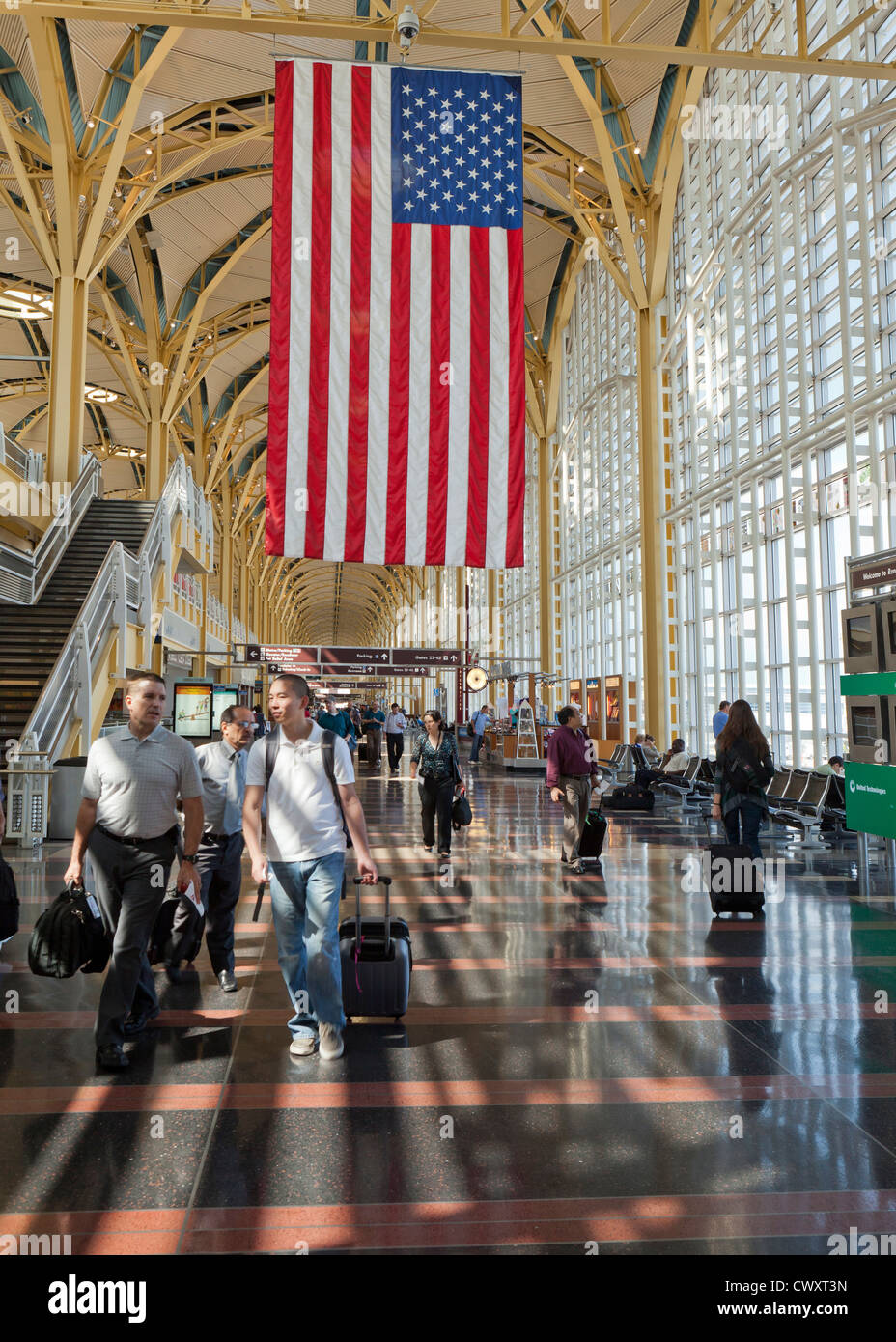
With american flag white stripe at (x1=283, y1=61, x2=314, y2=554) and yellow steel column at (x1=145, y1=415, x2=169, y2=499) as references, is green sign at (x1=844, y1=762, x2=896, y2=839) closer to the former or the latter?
american flag white stripe at (x1=283, y1=61, x2=314, y2=554)

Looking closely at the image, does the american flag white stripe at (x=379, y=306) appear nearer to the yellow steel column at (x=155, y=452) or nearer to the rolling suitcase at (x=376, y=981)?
the rolling suitcase at (x=376, y=981)

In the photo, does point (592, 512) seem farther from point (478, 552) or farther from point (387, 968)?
point (387, 968)

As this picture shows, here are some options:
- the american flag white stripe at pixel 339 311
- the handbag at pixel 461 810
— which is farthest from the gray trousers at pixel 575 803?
the american flag white stripe at pixel 339 311

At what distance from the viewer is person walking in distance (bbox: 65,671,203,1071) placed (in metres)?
4.36

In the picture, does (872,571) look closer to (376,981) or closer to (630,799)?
(376,981)

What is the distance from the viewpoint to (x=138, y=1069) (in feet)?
13.9

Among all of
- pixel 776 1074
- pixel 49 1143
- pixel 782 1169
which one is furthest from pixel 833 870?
pixel 49 1143

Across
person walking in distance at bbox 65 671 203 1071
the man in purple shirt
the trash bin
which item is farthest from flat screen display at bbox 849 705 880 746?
the trash bin

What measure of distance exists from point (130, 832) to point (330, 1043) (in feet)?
4.57

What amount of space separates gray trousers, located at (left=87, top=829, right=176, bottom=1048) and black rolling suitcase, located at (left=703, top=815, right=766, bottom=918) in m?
4.78

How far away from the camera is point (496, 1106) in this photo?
3842mm

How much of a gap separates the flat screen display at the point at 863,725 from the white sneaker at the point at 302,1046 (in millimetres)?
6826

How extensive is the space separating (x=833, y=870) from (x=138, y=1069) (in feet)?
25.6

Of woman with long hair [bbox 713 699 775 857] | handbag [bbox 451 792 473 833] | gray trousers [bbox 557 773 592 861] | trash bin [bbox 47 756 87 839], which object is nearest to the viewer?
woman with long hair [bbox 713 699 775 857]
